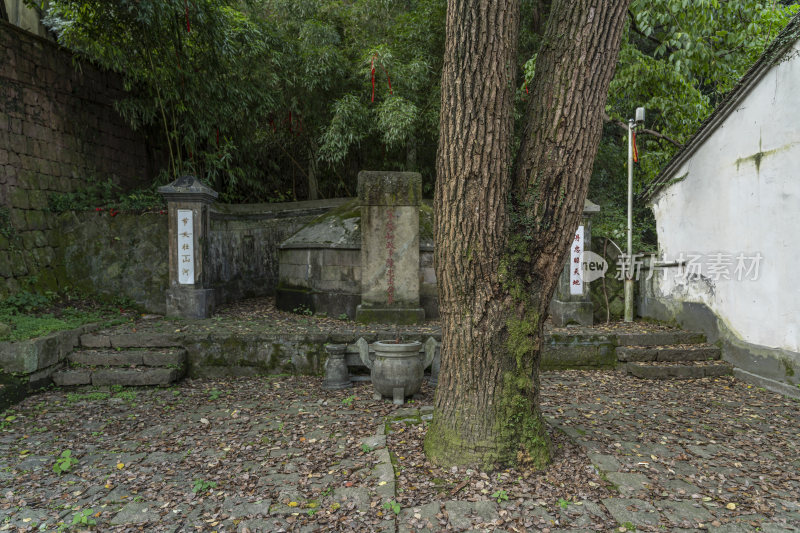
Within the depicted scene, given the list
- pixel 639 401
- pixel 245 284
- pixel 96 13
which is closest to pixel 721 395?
pixel 639 401

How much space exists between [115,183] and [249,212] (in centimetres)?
266

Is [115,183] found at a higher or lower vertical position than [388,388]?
higher

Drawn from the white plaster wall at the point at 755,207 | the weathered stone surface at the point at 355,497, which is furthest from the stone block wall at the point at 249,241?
the white plaster wall at the point at 755,207

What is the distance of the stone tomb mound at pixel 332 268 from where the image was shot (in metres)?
7.97

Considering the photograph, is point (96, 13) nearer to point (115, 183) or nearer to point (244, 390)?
point (115, 183)

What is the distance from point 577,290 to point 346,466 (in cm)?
510

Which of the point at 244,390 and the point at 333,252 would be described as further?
the point at 333,252

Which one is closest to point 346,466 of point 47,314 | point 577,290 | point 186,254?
point 577,290

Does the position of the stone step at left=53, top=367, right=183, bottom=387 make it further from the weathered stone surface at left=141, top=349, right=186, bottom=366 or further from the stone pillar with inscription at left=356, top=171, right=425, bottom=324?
the stone pillar with inscription at left=356, top=171, right=425, bottom=324

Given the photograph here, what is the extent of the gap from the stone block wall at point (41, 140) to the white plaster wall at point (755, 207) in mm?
10114

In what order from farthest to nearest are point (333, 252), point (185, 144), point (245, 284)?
1. point (245, 284)
2. point (185, 144)
3. point (333, 252)

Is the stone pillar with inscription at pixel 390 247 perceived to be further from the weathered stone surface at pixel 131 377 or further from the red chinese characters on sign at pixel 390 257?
the weathered stone surface at pixel 131 377

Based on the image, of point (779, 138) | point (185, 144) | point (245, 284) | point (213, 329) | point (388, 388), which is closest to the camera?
point (388, 388)

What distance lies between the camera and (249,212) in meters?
10.5
